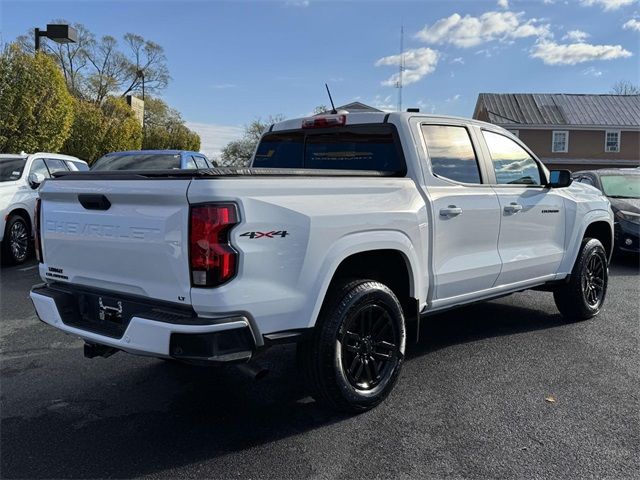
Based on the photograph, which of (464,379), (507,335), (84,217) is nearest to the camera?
(84,217)

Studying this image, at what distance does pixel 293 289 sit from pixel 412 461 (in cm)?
113

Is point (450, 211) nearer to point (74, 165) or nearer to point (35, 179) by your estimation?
point (35, 179)

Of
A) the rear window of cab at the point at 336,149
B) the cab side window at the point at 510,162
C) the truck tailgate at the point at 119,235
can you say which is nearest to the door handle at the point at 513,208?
the cab side window at the point at 510,162

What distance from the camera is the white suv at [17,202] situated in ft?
27.8

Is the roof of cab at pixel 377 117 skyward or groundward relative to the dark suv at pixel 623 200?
skyward

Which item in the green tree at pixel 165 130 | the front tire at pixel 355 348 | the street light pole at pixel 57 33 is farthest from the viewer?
the green tree at pixel 165 130

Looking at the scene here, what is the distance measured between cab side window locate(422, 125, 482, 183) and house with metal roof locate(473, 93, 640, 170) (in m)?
35.3

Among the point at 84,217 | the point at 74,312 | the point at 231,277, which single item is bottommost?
the point at 74,312

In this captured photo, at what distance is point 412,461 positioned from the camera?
2990 mm

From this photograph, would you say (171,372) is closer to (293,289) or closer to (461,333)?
(293,289)

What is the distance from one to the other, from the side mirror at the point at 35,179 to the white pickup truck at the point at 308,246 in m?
5.46

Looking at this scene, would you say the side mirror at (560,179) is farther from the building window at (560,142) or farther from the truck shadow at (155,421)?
the building window at (560,142)

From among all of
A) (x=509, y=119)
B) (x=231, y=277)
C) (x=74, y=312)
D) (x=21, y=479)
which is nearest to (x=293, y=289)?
(x=231, y=277)

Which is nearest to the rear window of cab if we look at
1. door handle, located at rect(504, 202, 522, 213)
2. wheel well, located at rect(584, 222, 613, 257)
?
door handle, located at rect(504, 202, 522, 213)
